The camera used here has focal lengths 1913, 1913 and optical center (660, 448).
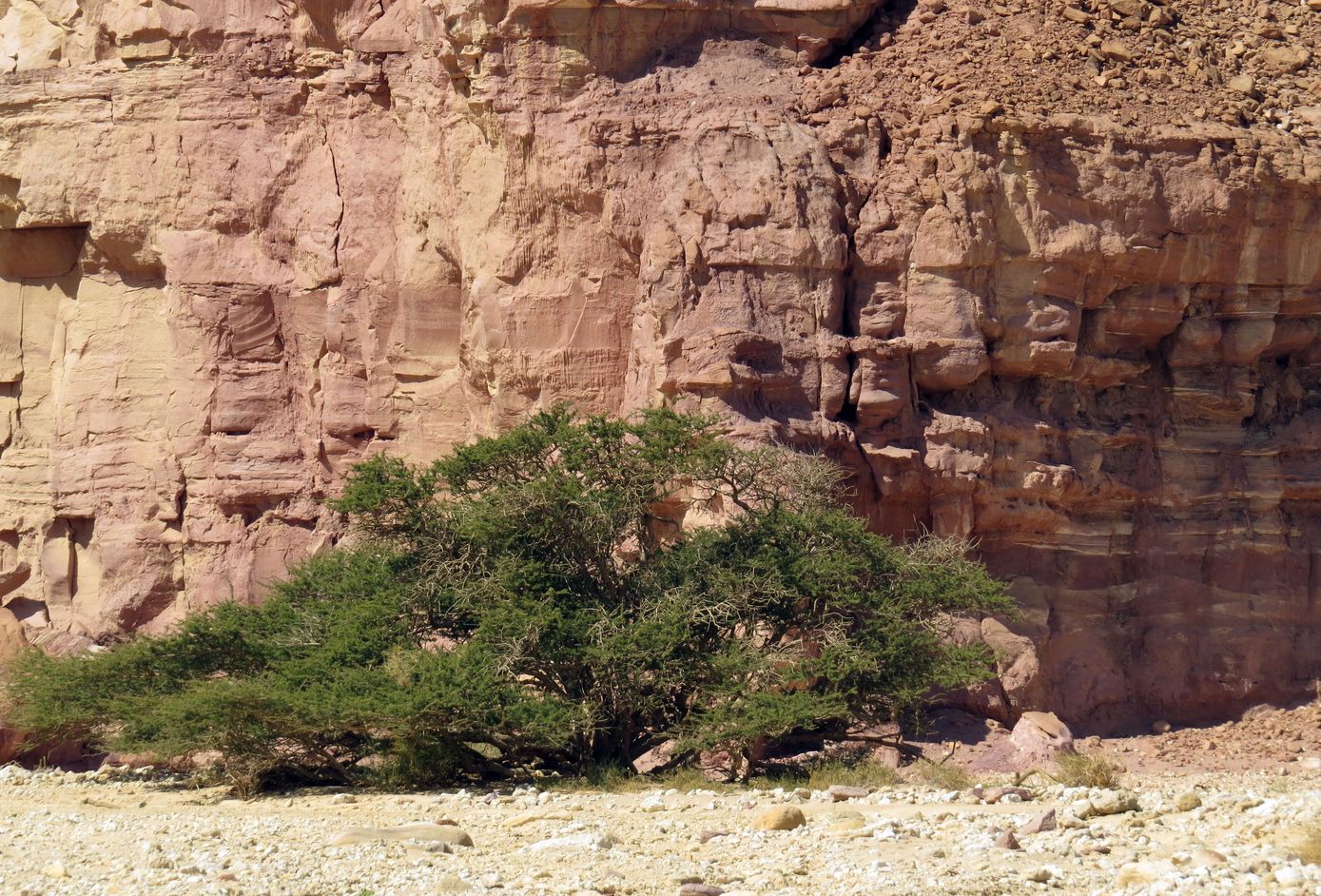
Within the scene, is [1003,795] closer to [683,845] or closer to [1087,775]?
[1087,775]

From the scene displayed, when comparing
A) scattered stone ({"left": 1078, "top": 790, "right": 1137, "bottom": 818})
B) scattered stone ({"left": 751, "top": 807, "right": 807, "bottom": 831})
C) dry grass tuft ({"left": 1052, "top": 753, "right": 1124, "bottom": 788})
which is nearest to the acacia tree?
dry grass tuft ({"left": 1052, "top": 753, "right": 1124, "bottom": 788})

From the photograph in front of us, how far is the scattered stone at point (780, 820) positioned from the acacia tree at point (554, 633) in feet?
8.27

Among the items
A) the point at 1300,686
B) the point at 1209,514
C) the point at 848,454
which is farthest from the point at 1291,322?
the point at 848,454

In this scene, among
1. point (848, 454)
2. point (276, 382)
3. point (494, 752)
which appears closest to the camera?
point (494, 752)

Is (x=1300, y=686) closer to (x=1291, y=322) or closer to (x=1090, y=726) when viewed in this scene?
(x=1090, y=726)

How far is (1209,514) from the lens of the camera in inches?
863

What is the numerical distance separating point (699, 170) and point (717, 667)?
248 inches

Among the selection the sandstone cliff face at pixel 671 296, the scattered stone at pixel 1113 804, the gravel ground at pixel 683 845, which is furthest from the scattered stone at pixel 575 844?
the sandstone cliff face at pixel 671 296

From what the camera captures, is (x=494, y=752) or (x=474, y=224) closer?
(x=494, y=752)

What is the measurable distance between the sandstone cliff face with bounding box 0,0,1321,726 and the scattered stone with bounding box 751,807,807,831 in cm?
662

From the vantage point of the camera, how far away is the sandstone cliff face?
20.2 m

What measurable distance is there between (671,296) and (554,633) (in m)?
5.03

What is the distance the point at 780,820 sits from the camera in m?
12.8

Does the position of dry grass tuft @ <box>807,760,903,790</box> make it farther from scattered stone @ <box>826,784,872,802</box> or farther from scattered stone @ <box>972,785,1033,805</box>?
scattered stone @ <box>972,785,1033,805</box>
